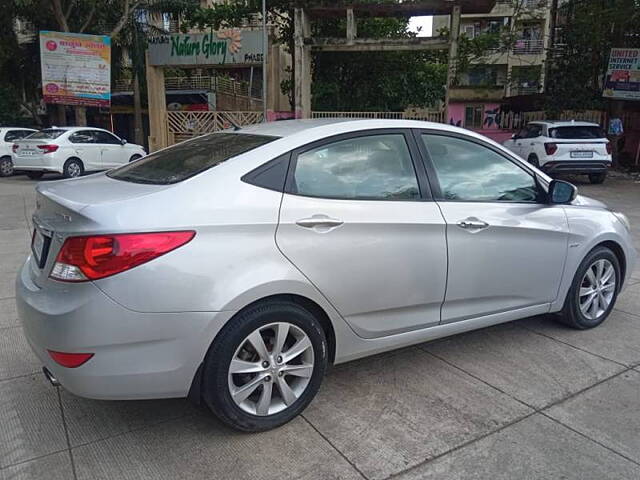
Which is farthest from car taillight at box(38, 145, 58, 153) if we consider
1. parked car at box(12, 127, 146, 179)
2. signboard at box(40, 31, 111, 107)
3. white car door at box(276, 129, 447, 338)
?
white car door at box(276, 129, 447, 338)

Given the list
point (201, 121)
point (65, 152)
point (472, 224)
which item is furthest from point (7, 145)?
point (472, 224)

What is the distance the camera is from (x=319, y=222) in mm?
2781

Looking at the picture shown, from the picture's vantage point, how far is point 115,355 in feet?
7.79

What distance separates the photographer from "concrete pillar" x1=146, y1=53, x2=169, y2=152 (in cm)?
2044

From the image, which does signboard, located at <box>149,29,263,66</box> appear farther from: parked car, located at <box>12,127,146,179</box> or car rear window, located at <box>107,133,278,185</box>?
car rear window, located at <box>107,133,278,185</box>

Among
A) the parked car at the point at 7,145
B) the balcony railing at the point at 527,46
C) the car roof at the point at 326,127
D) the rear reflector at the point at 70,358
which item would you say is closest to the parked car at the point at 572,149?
the car roof at the point at 326,127

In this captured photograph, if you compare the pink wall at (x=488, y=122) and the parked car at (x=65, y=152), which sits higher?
the pink wall at (x=488, y=122)

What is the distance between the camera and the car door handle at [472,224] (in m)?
3.30

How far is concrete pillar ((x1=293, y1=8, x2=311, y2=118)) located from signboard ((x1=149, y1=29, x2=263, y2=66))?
2.61 metres

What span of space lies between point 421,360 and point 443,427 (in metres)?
0.82

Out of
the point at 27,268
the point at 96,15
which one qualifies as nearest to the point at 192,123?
the point at 96,15

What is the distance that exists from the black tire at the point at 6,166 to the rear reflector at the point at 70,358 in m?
16.0

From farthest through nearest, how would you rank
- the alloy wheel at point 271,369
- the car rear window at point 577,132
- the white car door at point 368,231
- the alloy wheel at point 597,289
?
the car rear window at point 577,132
the alloy wheel at point 597,289
the white car door at point 368,231
the alloy wheel at point 271,369

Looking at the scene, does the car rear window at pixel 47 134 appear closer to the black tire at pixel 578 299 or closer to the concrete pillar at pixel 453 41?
the concrete pillar at pixel 453 41
